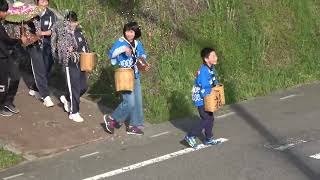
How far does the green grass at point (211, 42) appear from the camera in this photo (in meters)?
10.9

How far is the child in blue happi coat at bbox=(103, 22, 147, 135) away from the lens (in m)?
8.48

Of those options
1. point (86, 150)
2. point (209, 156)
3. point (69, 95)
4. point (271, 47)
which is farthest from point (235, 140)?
point (271, 47)

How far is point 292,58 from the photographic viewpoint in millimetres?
12430

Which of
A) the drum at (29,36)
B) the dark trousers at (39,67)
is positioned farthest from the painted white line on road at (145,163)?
the drum at (29,36)

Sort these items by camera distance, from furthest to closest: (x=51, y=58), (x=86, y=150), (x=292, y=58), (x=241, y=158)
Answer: (x=292, y=58)
(x=51, y=58)
(x=86, y=150)
(x=241, y=158)

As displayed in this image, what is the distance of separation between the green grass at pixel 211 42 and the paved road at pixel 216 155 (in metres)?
1.26

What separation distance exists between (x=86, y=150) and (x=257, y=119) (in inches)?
108

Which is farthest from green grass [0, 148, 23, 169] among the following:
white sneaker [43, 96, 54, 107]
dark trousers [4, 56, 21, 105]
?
white sneaker [43, 96, 54, 107]

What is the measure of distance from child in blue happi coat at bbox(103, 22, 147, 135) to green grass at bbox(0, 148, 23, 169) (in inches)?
57.3

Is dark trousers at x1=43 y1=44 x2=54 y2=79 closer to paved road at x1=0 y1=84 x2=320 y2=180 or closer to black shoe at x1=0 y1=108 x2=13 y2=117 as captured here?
black shoe at x1=0 y1=108 x2=13 y2=117

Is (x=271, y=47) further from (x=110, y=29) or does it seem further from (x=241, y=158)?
(x=241, y=158)

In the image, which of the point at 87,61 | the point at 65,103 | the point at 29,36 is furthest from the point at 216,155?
the point at 29,36

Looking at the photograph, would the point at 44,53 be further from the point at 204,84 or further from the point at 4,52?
the point at 204,84

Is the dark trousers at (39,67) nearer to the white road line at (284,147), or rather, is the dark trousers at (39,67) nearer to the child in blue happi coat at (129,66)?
the child in blue happi coat at (129,66)
